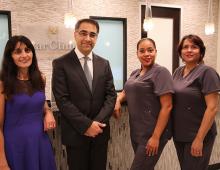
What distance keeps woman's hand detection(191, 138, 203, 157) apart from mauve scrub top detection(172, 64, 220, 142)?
0.05 meters

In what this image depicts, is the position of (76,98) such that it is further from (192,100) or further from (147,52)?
(192,100)

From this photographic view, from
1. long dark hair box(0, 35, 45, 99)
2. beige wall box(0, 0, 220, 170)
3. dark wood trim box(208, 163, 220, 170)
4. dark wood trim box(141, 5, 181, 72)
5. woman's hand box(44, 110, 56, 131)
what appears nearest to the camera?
long dark hair box(0, 35, 45, 99)

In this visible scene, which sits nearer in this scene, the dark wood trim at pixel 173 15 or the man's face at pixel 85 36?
the man's face at pixel 85 36

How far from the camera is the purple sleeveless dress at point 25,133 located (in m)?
1.69

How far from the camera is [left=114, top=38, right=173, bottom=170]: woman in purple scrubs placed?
186 cm

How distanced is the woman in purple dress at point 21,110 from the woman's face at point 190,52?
3.18 feet

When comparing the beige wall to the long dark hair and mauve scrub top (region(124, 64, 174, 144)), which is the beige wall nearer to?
mauve scrub top (region(124, 64, 174, 144))

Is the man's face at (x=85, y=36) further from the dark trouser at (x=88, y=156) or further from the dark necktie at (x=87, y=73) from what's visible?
the dark trouser at (x=88, y=156)

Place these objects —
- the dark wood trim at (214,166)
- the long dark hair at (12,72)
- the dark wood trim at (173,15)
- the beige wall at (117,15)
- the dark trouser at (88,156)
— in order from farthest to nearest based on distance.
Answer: the dark wood trim at (173,15) < the dark wood trim at (214,166) < the beige wall at (117,15) < the dark trouser at (88,156) < the long dark hair at (12,72)

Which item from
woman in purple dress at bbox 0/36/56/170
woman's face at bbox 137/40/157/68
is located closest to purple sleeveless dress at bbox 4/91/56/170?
woman in purple dress at bbox 0/36/56/170

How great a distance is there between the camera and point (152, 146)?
190 cm

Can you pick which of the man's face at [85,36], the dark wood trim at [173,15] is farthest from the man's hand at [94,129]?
the dark wood trim at [173,15]

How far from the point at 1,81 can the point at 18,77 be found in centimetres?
12

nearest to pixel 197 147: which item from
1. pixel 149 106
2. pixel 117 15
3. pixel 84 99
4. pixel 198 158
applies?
pixel 198 158
